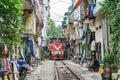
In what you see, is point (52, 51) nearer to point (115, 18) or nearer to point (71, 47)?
point (71, 47)

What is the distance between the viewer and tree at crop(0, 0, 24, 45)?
37.5ft

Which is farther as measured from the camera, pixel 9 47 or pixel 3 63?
pixel 3 63

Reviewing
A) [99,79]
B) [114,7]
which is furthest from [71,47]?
[114,7]

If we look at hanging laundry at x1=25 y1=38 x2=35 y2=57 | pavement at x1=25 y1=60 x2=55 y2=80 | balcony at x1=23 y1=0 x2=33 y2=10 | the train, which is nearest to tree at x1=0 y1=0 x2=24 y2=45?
pavement at x1=25 y1=60 x2=55 y2=80

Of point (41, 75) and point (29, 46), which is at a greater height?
point (29, 46)

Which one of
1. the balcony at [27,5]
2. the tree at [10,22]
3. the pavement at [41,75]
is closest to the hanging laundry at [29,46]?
the pavement at [41,75]

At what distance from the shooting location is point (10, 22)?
12266 mm

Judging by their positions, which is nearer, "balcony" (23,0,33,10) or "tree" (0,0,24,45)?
"tree" (0,0,24,45)

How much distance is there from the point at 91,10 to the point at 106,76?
646 inches

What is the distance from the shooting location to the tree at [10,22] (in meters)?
11.4

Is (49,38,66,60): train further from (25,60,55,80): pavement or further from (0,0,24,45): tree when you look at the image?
(0,0,24,45): tree

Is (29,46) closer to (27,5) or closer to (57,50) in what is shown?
(27,5)

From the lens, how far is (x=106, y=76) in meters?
18.9

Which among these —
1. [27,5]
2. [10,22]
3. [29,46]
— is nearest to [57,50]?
[29,46]
